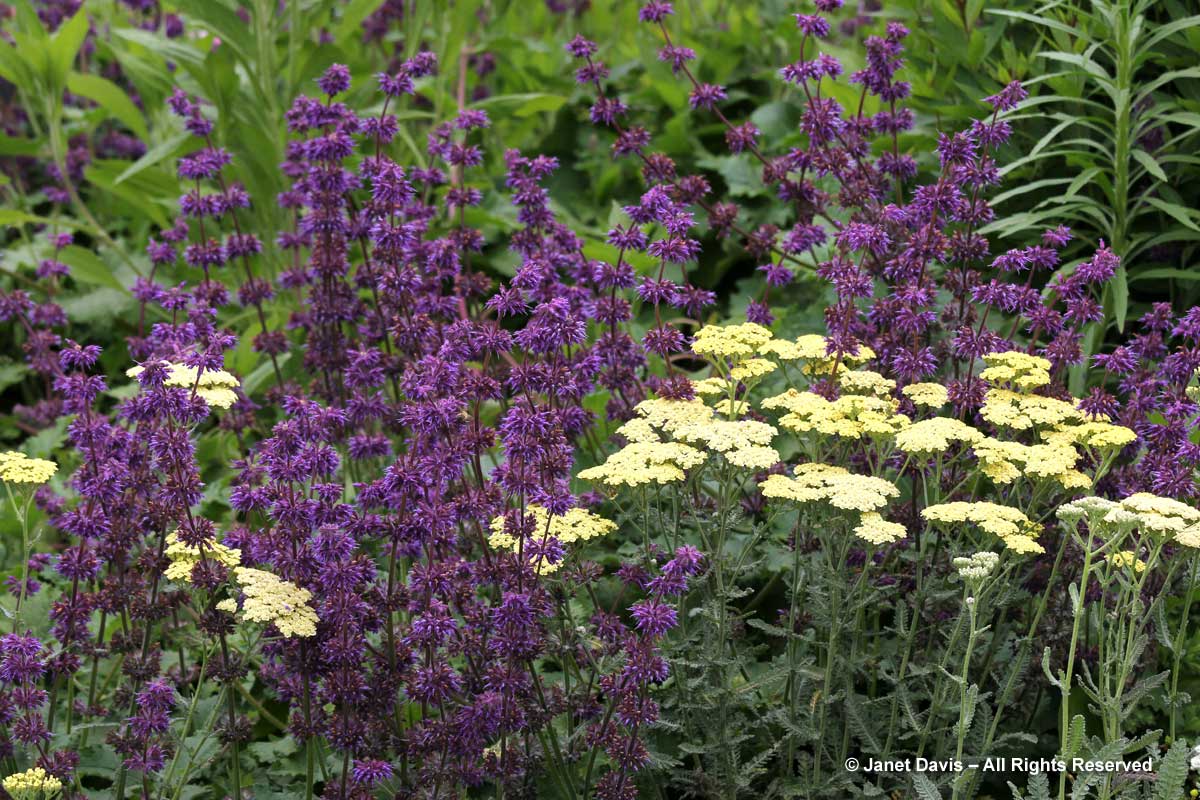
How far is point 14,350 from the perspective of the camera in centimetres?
586

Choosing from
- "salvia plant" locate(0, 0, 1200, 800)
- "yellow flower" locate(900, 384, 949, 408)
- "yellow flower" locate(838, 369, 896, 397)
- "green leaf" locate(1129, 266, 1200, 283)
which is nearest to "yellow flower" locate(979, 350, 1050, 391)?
"salvia plant" locate(0, 0, 1200, 800)

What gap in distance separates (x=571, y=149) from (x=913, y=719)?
4.37 metres

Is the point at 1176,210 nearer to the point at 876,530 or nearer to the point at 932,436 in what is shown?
the point at 932,436

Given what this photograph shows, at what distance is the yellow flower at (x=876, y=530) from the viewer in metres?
2.66

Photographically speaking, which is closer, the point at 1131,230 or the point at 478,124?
the point at 478,124

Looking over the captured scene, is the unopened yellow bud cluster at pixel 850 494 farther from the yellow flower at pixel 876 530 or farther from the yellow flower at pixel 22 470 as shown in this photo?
the yellow flower at pixel 22 470

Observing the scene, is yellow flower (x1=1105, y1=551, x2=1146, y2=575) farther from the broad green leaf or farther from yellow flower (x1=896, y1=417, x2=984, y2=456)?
the broad green leaf

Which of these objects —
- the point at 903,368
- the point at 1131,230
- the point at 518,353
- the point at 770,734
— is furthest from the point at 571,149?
the point at 770,734

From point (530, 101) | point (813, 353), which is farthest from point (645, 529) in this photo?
point (530, 101)

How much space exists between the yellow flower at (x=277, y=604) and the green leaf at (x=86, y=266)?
2870 mm

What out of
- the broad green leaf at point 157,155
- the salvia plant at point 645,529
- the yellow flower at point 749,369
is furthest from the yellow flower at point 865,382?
the broad green leaf at point 157,155

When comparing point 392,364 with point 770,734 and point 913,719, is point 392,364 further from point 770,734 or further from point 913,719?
point 913,719

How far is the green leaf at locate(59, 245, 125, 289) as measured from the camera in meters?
5.18

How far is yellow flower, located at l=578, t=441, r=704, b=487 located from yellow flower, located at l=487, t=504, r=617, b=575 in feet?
0.33
